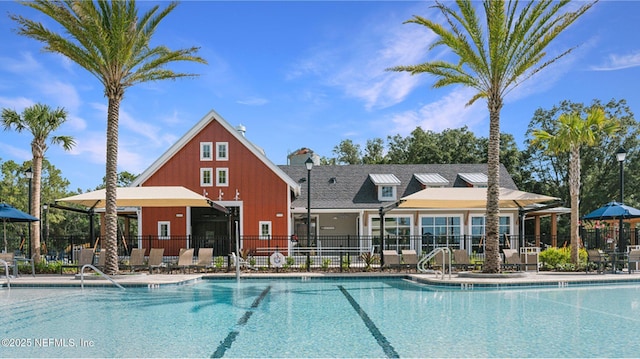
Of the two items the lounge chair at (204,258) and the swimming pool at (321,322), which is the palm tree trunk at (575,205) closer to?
the swimming pool at (321,322)

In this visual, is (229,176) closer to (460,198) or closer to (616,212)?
Result: (460,198)

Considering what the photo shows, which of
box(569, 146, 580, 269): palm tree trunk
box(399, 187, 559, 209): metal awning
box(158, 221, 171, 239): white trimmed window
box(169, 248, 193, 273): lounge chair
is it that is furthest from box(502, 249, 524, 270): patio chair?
box(158, 221, 171, 239): white trimmed window

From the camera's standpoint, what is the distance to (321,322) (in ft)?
32.8

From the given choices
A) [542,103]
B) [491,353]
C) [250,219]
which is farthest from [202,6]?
[542,103]

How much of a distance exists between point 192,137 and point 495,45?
55.7ft

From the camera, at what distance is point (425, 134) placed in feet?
155

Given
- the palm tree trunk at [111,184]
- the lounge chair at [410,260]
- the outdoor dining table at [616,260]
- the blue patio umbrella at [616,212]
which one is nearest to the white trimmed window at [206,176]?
the palm tree trunk at [111,184]

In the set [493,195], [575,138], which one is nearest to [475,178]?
[575,138]

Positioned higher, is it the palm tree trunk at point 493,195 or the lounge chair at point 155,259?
the palm tree trunk at point 493,195

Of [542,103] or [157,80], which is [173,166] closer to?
[157,80]

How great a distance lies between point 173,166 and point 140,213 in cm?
295

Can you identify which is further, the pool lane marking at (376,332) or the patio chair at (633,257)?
the patio chair at (633,257)

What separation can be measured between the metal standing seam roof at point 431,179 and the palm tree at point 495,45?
12992mm

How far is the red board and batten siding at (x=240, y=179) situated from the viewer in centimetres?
2766
